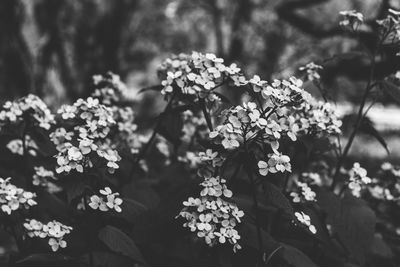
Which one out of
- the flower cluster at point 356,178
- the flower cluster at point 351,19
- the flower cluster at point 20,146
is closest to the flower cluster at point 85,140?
the flower cluster at point 20,146

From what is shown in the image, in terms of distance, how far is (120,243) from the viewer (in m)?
1.99

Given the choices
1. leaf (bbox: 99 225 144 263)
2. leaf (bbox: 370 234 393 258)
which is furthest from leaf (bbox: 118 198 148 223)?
leaf (bbox: 370 234 393 258)

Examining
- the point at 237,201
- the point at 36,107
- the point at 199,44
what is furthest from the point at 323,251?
the point at 199,44

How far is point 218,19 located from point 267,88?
12.2 m

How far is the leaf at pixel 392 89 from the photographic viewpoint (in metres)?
2.37

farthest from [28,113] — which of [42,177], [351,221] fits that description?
[351,221]

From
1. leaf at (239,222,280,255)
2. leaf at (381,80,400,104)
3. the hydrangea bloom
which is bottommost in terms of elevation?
leaf at (239,222,280,255)

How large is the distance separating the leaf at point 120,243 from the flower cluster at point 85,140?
0.85ft

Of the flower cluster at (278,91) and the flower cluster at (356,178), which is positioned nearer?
the flower cluster at (278,91)

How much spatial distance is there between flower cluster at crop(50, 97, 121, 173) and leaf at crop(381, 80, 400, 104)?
132 cm

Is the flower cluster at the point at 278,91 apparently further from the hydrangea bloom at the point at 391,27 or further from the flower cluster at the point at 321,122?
the hydrangea bloom at the point at 391,27

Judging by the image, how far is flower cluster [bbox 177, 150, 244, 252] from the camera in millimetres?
1912

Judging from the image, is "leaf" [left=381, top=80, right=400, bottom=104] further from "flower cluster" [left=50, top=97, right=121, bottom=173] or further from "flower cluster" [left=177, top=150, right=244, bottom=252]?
"flower cluster" [left=50, top=97, right=121, bottom=173]

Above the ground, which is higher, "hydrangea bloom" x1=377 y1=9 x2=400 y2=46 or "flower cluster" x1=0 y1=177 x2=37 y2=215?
"hydrangea bloom" x1=377 y1=9 x2=400 y2=46
